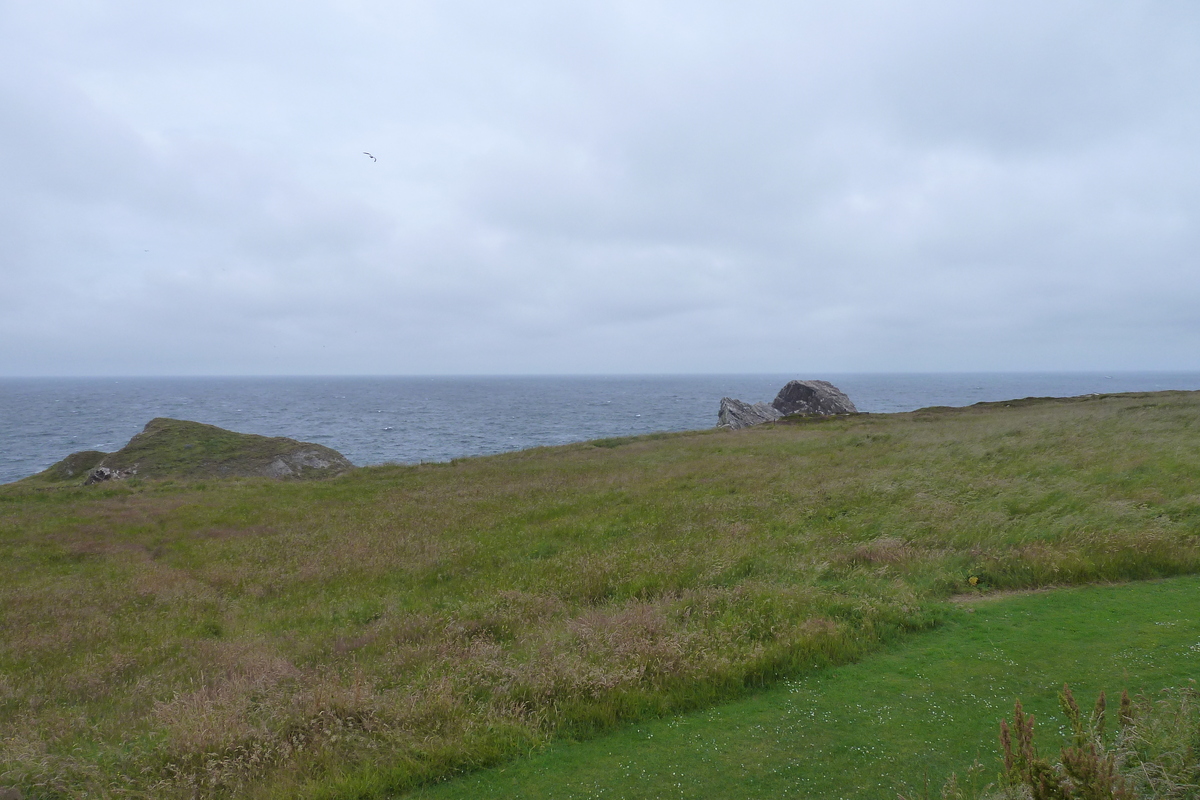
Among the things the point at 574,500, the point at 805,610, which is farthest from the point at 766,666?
the point at 574,500

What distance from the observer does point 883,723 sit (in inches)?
265

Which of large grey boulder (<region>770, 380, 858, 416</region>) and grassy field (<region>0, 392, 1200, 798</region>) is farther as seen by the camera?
large grey boulder (<region>770, 380, 858, 416</region>)

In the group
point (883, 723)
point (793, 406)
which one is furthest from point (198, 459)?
point (793, 406)

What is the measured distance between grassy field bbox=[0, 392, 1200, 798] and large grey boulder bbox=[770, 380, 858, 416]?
40.9 metres

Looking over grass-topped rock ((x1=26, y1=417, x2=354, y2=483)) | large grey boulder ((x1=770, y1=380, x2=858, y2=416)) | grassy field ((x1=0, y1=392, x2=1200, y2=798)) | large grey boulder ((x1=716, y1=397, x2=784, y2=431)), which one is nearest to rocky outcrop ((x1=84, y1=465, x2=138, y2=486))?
grass-topped rock ((x1=26, y1=417, x2=354, y2=483))

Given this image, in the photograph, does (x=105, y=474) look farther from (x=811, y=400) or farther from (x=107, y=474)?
(x=811, y=400)

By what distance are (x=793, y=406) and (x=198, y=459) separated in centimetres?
5919

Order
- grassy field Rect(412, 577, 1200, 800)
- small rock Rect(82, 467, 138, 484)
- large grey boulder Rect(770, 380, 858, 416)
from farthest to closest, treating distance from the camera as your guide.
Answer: large grey boulder Rect(770, 380, 858, 416) → small rock Rect(82, 467, 138, 484) → grassy field Rect(412, 577, 1200, 800)

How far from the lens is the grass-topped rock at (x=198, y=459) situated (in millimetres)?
47719

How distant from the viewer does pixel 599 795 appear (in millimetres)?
5969

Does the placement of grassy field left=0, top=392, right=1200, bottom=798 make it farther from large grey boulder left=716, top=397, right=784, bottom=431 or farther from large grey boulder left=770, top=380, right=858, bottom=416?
large grey boulder left=770, top=380, right=858, bottom=416

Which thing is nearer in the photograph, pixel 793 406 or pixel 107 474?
pixel 107 474

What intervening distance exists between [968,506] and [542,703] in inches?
516

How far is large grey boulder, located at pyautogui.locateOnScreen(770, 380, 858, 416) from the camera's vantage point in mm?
65938
